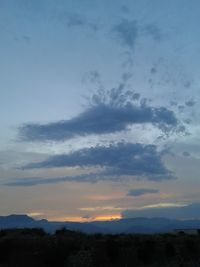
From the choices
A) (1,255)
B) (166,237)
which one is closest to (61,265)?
(1,255)

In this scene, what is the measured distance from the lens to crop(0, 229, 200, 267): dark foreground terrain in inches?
1767

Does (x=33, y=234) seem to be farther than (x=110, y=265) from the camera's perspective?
Yes

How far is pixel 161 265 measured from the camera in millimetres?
46875

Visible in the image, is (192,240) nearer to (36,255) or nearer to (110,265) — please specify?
(110,265)

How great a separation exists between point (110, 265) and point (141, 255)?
3207mm

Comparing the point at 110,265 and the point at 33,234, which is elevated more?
the point at 33,234

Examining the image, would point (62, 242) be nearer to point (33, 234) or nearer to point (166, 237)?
point (33, 234)

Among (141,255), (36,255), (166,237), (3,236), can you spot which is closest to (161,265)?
(141,255)

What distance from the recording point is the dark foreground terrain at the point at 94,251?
44875 mm

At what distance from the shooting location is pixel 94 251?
4572cm

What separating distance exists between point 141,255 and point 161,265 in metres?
1.85

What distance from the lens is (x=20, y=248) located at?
149ft

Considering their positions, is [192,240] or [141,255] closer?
[141,255]

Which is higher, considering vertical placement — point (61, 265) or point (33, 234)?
point (33, 234)
